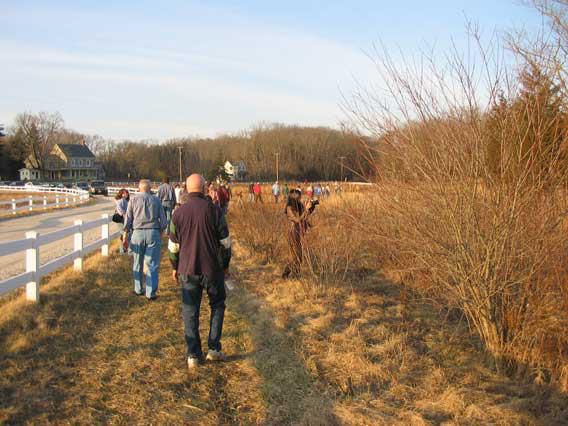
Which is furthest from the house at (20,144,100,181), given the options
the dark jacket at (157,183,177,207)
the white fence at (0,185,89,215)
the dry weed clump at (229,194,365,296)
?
the dry weed clump at (229,194,365,296)

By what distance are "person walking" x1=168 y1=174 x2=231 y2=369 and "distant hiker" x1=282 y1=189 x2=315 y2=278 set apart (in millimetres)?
3590

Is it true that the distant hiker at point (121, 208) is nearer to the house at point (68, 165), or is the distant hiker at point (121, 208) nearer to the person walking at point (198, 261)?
the person walking at point (198, 261)

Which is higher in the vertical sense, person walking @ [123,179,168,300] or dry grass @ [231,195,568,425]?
person walking @ [123,179,168,300]

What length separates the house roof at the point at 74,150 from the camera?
94.8m

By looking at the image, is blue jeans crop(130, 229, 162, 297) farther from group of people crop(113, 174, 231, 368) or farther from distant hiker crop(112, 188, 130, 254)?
group of people crop(113, 174, 231, 368)

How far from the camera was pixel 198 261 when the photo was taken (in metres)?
4.63

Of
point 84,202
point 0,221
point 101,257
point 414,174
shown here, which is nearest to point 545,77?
point 414,174

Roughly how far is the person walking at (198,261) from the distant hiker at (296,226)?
11.8 feet

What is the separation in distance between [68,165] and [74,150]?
3380 millimetres

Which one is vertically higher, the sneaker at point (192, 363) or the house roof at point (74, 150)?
the house roof at point (74, 150)

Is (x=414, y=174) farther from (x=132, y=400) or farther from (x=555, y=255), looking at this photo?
(x=132, y=400)

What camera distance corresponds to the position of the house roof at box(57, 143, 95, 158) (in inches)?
3730

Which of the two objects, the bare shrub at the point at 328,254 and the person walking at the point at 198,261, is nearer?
the person walking at the point at 198,261

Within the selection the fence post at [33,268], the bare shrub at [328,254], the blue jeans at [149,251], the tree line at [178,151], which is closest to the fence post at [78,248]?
the blue jeans at [149,251]
